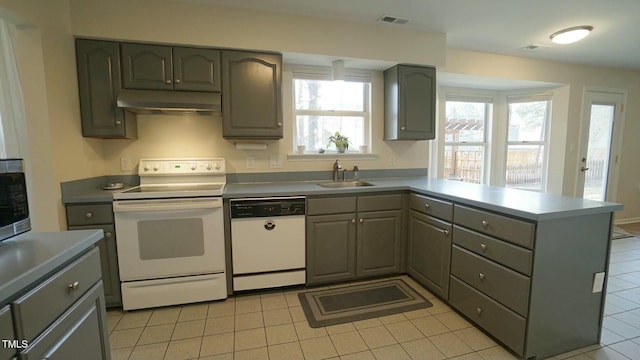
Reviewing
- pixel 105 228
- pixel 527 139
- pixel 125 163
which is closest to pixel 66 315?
pixel 105 228

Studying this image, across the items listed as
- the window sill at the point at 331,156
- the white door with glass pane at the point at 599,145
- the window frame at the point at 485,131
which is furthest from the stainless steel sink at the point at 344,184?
the white door with glass pane at the point at 599,145

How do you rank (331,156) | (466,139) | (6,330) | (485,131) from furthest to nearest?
(485,131), (466,139), (331,156), (6,330)

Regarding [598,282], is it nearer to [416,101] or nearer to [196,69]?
[416,101]

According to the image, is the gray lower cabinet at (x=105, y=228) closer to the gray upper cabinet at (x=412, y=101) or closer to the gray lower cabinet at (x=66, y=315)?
the gray lower cabinet at (x=66, y=315)

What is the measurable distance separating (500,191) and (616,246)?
9.00 ft

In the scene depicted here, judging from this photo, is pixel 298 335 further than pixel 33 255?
Yes

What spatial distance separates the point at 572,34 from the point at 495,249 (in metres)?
2.45

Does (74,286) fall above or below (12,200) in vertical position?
below

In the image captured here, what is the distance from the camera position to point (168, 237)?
2219mm

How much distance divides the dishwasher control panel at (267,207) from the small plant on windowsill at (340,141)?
0.92 m

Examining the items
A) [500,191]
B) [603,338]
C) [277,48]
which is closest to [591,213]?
[500,191]

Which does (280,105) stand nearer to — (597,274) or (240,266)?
(240,266)

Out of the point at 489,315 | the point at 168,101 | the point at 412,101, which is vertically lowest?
the point at 489,315

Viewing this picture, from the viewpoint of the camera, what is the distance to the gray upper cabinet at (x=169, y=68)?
7.68 feet
